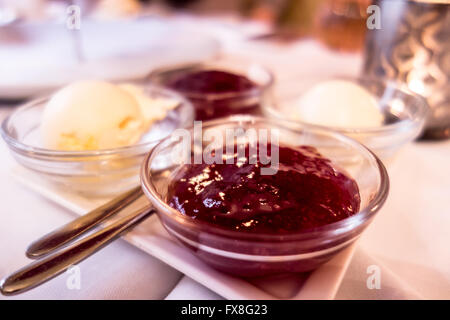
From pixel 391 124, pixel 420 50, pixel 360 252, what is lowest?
pixel 360 252

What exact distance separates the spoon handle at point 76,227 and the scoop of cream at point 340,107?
2.07 feet

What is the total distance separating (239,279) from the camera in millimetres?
712

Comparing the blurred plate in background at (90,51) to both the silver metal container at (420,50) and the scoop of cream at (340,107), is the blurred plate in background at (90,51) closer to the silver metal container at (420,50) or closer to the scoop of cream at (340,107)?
the scoop of cream at (340,107)

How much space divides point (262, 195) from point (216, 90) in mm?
712

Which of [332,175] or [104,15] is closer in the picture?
[332,175]

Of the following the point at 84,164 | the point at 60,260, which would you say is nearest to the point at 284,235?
the point at 60,260

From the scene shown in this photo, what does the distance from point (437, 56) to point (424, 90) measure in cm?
12

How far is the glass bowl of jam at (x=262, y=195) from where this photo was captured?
2.15ft

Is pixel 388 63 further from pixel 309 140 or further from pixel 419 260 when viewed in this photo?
pixel 419 260

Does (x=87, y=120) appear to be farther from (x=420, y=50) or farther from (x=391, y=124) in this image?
(x=420, y=50)

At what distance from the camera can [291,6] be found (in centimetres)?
374

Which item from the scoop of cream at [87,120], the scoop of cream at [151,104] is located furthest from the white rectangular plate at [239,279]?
the scoop of cream at [151,104]

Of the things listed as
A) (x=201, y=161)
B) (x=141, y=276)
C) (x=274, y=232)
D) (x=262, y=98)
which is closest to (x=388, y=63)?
(x=262, y=98)

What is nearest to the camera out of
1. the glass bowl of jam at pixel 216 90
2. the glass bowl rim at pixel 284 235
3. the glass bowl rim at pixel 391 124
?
the glass bowl rim at pixel 284 235
